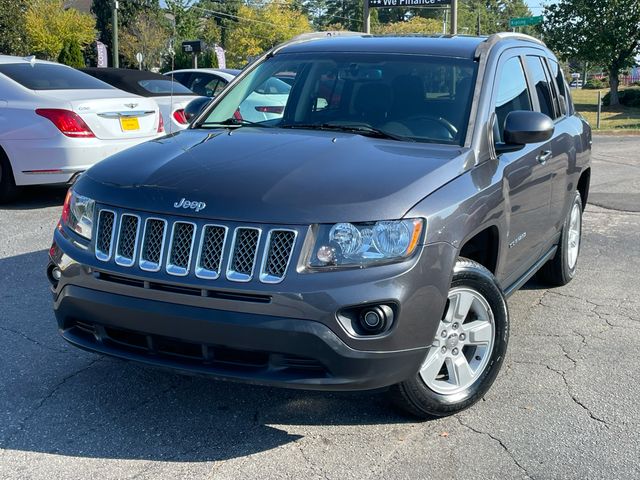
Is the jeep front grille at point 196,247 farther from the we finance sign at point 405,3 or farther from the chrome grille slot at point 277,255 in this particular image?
the we finance sign at point 405,3

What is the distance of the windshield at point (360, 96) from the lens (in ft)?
14.2

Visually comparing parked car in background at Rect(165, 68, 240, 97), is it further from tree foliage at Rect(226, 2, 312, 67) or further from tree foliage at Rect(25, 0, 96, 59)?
tree foliage at Rect(226, 2, 312, 67)

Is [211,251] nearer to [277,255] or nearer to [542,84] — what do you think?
[277,255]

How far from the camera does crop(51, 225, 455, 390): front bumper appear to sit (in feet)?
10.4

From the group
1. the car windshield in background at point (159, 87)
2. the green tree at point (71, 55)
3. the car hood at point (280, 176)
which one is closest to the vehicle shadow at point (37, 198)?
→ the car windshield in background at point (159, 87)

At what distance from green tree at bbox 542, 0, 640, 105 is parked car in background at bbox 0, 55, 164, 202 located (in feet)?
118

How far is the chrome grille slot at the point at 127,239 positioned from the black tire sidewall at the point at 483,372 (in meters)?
1.35

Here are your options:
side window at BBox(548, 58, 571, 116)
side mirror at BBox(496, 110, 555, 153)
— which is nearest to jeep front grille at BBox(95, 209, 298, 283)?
side mirror at BBox(496, 110, 555, 153)

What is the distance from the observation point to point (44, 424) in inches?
147

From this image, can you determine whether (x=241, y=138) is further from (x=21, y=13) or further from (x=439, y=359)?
(x=21, y=13)

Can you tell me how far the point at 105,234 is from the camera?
3.59 m

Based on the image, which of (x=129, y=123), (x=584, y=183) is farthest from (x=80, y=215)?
(x=129, y=123)

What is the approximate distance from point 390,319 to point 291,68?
2.43 metres

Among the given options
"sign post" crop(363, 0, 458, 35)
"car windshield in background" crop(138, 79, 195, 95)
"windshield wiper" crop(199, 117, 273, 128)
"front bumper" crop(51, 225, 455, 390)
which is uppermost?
"sign post" crop(363, 0, 458, 35)
